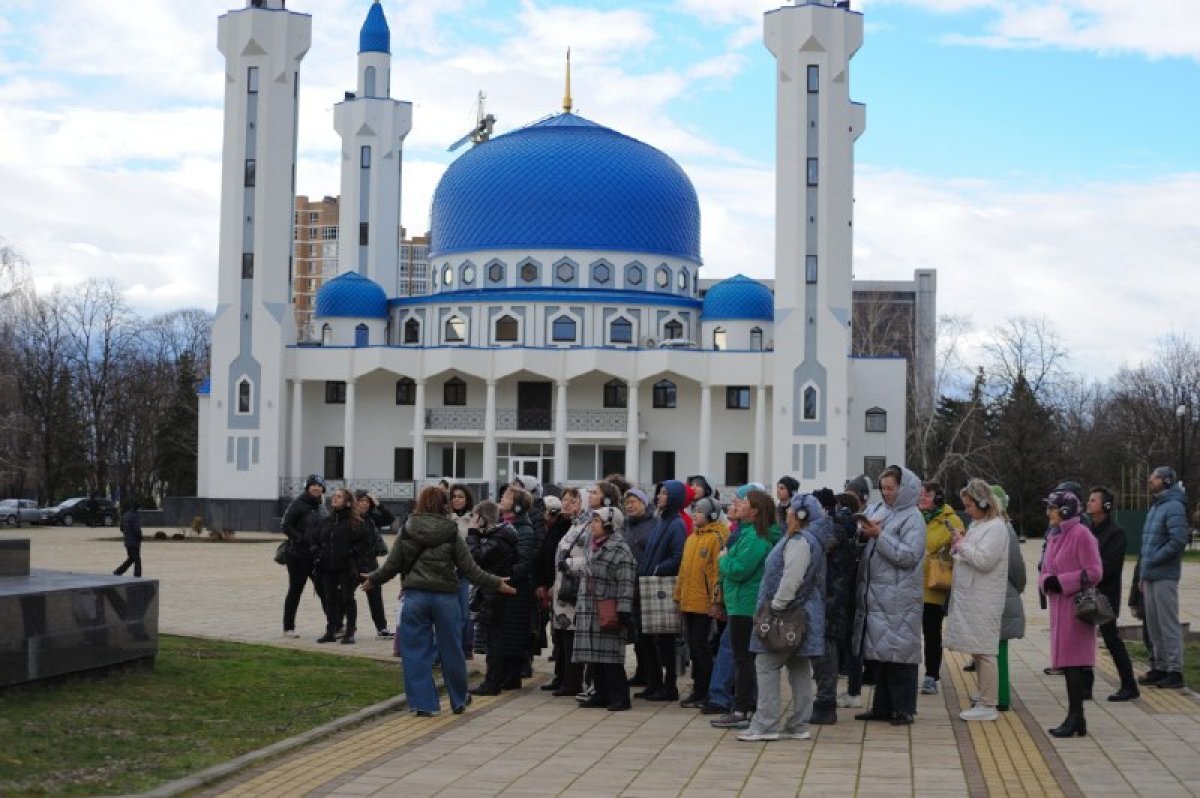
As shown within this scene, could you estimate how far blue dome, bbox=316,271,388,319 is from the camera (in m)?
68.8

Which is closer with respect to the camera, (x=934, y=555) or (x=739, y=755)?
(x=739, y=755)

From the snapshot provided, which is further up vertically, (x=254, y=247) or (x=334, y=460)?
(x=254, y=247)

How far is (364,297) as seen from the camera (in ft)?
227

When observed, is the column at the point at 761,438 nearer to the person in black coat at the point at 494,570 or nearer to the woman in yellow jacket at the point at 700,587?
the person in black coat at the point at 494,570

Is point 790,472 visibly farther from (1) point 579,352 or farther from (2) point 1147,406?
(2) point 1147,406

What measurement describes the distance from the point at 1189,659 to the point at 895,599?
6247mm

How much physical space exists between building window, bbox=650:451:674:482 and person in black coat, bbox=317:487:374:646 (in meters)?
48.4

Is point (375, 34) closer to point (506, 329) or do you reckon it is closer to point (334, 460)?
point (506, 329)

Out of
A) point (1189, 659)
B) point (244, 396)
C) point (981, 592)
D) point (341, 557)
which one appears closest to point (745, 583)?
point (981, 592)

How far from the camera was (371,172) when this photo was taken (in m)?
72.3

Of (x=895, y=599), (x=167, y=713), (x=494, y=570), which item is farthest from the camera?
(x=494, y=570)

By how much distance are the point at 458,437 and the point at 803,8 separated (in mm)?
20419

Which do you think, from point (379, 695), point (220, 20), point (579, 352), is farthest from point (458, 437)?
point (379, 695)

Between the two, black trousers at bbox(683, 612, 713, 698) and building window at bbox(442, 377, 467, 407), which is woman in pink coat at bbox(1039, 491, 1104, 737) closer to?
black trousers at bbox(683, 612, 713, 698)
